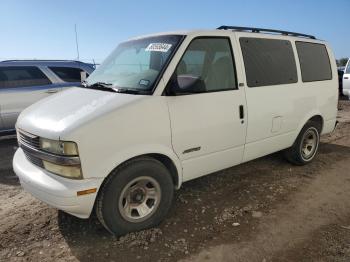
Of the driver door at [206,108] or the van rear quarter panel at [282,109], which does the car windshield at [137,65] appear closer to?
the driver door at [206,108]

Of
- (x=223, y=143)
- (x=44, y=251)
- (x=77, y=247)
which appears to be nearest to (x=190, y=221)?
(x=223, y=143)

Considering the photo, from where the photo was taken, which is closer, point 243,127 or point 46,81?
point 243,127

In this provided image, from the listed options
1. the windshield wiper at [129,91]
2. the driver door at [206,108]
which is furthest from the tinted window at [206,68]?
the windshield wiper at [129,91]

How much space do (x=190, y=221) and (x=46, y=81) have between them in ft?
17.3

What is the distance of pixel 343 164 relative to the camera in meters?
5.66

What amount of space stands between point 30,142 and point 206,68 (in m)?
2.02

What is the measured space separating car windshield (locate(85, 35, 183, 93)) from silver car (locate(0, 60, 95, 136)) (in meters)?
3.43

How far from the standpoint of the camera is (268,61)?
14.9ft

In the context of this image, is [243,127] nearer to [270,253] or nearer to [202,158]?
[202,158]

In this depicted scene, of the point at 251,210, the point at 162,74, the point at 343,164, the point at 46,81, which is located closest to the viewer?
the point at 162,74

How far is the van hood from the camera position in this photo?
3.01m

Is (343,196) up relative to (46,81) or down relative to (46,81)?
down

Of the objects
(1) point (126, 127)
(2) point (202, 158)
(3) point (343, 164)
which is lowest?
(3) point (343, 164)

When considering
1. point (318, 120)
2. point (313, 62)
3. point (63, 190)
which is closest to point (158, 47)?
point (63, 190)
